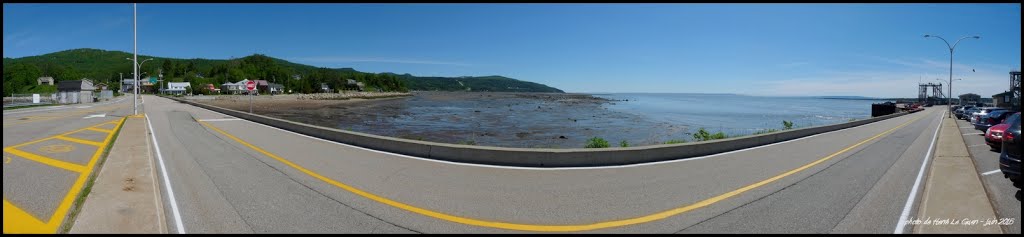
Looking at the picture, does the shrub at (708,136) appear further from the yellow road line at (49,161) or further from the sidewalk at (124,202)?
the yellow road line at (49,161)

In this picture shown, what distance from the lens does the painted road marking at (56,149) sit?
1091 centimetres

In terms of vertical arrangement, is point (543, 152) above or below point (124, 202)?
above

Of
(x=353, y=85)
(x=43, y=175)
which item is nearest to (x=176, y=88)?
(x=353, y=85)

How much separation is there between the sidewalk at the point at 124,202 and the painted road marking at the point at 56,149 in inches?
125

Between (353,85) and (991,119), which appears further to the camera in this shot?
(353,85)

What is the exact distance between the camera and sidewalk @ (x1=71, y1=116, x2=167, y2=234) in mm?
4961

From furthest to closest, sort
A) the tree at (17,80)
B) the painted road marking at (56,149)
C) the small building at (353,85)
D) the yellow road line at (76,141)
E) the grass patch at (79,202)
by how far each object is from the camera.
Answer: the small building at (353,85), the tree at (17,80), the yellow road line at (76,141), the painted road marking at (56,149), the grass patch at (79,202)

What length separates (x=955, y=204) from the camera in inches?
246

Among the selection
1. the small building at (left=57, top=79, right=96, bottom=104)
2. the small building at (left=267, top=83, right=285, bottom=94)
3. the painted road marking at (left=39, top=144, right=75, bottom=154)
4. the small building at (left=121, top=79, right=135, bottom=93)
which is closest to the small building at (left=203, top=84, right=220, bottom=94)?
the small building at (left=267, top=83, right=285, bottom=94)

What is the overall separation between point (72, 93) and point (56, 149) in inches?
2041

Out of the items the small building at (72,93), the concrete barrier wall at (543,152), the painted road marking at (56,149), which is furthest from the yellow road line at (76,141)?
the small building at (72,93)

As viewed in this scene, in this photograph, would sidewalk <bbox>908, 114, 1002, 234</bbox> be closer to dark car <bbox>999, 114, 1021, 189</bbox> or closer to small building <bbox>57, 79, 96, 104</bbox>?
dark car <bbox>999, 114, 1021, 189</bbox>

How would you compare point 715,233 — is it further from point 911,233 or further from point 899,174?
point 899,174

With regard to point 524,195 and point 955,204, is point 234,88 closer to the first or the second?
point 524,195
